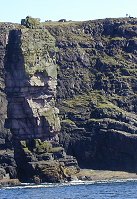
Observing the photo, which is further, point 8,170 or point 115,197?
point 8,170

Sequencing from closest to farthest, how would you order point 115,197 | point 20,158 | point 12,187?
point 115,197 < point 12,187 < point 20,158

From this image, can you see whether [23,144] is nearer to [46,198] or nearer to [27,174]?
[27,174]

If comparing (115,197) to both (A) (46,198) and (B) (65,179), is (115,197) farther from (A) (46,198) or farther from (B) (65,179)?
(B) (65,179)

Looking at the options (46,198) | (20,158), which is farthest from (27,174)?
(46,198)

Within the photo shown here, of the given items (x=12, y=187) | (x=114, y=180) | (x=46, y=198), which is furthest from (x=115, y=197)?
(x=114, y=180)

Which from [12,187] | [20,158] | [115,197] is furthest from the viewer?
[20,158]

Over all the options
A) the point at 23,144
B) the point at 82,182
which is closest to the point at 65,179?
the point at 82,182

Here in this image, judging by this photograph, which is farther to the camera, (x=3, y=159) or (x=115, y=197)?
(x=3, y=159)

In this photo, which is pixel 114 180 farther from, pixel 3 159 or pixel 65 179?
pixel 3 159
